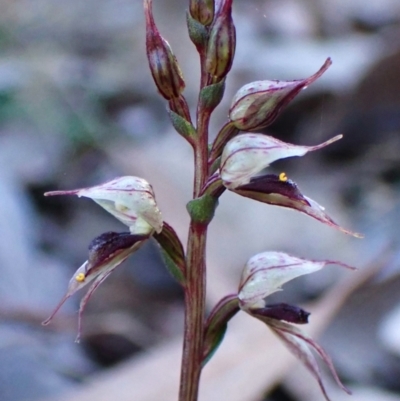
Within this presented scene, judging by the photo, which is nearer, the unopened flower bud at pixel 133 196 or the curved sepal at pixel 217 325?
the unopened flower bud at pixel 133 196

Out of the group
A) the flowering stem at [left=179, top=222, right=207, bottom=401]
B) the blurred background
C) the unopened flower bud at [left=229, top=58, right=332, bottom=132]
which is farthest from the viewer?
the blurred background

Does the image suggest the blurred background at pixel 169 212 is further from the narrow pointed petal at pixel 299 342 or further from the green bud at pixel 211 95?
the green bud at pixel 211 95

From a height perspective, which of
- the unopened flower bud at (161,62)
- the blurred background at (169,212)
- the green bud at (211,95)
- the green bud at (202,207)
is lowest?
the blurred background at (169,212)

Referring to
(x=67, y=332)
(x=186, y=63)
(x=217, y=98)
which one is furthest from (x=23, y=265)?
(x=186, y=63)

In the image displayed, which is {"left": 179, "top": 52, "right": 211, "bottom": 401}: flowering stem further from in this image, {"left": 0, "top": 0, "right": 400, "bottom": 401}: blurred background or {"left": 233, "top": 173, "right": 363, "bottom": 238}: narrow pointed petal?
{"left": 0, "top": 0, "right": 400, "bottom": 401}: blurred background

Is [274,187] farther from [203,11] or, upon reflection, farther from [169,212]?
[169,212]

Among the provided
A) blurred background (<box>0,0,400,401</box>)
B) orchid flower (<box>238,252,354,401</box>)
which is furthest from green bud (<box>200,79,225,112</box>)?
blurred background (<box>0,0,400,401</box>)

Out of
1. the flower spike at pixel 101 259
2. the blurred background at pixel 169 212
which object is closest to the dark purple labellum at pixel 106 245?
the flower spike at pixel 101 259

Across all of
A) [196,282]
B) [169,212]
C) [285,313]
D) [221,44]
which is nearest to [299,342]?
[285,313]
